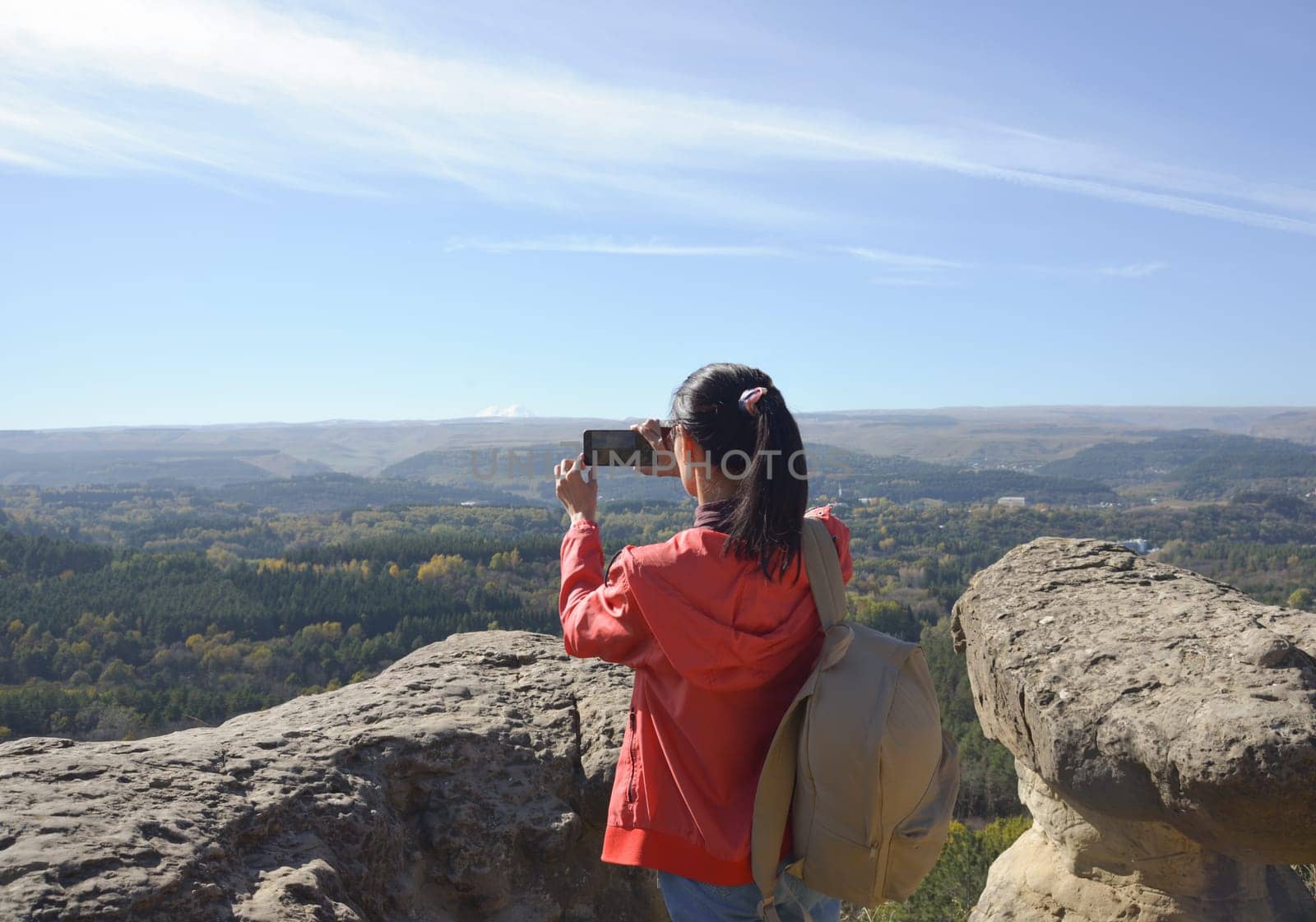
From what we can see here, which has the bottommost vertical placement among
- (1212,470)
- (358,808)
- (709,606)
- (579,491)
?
(1212,470)

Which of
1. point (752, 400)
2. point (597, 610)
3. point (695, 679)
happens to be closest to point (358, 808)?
point (597, 610)

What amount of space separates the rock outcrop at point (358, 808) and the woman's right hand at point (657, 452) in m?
1.92

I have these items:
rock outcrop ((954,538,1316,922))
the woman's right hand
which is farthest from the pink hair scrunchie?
rock outcrop ((954,538,1316,922))

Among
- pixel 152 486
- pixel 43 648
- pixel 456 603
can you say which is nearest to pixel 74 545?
pixel 43 648

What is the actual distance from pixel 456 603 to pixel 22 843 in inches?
2236

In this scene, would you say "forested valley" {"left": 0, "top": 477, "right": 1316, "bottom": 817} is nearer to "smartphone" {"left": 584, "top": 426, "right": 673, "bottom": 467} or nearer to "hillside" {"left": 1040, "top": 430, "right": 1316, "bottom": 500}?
"smartphone" {"left": 584, "top": 426, "right": 673, "bottom": 467}

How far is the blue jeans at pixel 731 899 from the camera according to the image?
10.2ft

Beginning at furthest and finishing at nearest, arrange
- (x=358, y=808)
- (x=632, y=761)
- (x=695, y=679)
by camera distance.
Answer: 1. (x=358, y=808)
2. (x=632, y=761)
3. (x=695, y=679)

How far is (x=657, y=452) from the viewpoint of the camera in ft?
11.9

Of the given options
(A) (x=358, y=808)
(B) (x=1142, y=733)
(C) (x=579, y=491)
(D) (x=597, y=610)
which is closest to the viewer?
(D) (x=597, y=610)

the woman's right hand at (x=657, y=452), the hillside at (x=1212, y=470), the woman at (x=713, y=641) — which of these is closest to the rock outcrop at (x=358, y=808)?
the woman at (x=713, y=641)

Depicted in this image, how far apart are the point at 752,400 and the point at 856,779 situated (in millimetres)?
1254

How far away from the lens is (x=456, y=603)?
190 ft

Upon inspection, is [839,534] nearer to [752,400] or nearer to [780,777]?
[752,400]
